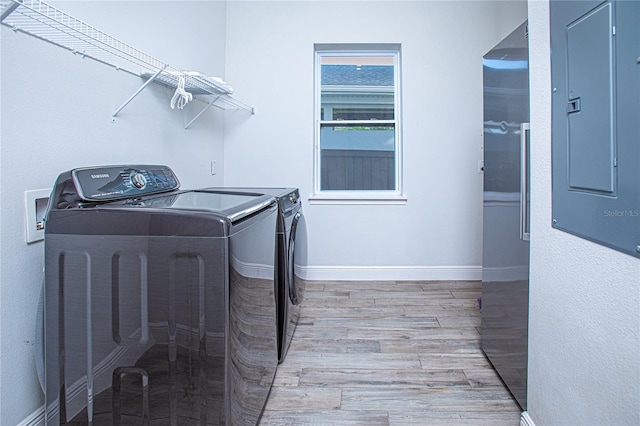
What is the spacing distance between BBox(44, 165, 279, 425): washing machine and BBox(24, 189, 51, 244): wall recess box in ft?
0.29

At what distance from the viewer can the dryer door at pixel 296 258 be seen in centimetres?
212

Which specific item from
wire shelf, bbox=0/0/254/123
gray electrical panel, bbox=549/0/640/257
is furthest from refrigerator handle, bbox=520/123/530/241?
wire shelf, bbox=0/0/254/123

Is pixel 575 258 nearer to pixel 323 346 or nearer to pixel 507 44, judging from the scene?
pixel 507 44

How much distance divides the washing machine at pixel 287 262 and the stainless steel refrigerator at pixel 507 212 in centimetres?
101

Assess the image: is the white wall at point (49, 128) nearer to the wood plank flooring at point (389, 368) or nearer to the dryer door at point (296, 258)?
the dryer door at point (296, 258)

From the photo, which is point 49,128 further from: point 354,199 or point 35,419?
point 354,199

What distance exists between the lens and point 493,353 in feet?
6.54

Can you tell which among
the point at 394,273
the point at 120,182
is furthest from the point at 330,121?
the point at 120,182

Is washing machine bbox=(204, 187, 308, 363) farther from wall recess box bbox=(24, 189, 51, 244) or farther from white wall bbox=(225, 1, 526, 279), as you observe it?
white wall bbox=(225, 1, 526, 279)

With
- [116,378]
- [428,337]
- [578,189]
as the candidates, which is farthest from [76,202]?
[428,337]

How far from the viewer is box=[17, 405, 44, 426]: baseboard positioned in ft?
3.93

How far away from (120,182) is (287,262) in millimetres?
888

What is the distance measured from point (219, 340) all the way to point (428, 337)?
1666 millimetres

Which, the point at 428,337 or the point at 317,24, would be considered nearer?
the point at 428,337
